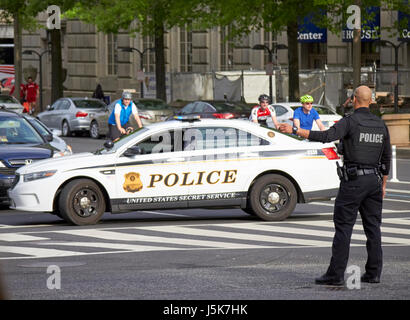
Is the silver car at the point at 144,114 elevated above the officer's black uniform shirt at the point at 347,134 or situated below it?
below

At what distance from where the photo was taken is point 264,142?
15273 millimetres

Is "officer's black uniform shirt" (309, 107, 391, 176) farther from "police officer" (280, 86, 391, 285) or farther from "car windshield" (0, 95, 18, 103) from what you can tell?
"car windshield" (0, 95, 18, 103)

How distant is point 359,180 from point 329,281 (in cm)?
89

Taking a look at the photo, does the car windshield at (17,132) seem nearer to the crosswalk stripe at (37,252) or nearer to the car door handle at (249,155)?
the car door handle at (249,155)

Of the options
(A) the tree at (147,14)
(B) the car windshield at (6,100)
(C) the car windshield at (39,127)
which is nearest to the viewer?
(C) the car windshield at (39,127)

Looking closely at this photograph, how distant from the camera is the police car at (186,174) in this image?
14.8 metres

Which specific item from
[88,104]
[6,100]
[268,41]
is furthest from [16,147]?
[268,41]

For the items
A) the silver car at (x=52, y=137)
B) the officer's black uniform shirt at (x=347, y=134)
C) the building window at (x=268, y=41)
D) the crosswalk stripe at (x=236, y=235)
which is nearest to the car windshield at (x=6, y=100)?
the building window at (x=268, y=41)

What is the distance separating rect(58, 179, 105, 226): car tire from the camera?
48.0ft

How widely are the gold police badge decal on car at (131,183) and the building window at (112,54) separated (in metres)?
42.3
